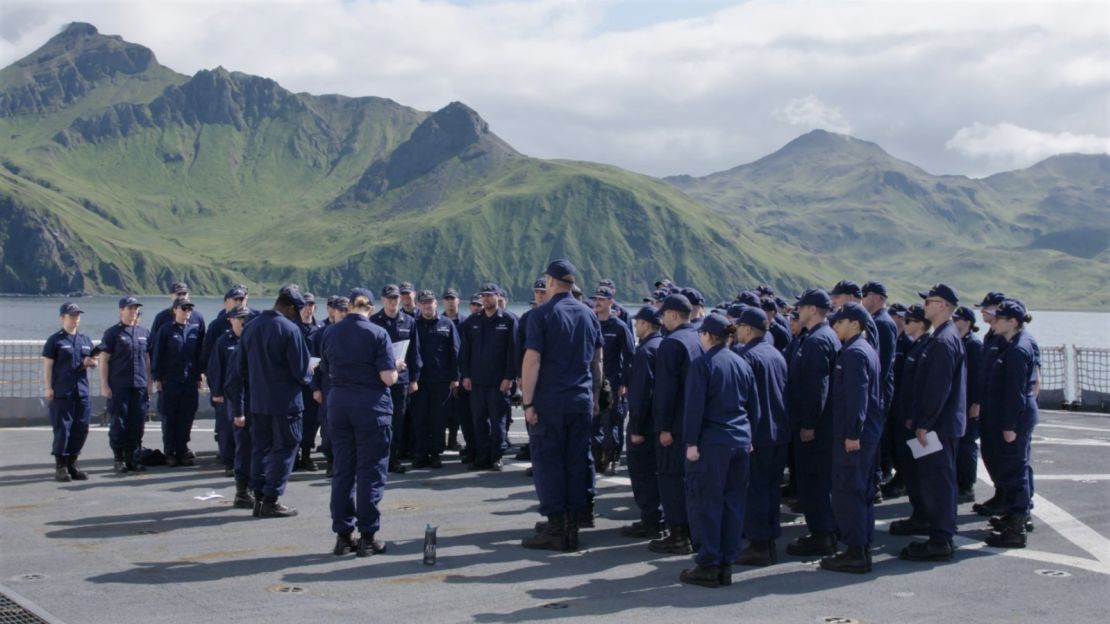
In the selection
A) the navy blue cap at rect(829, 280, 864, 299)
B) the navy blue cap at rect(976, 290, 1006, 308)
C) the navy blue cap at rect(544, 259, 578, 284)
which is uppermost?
the navy blue cap at rect(544, 259, 578, 284)

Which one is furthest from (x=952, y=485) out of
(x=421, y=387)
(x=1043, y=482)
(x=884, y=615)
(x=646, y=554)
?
(x=421, y=387)

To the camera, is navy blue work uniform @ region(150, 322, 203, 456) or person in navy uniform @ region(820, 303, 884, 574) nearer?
person in navy uniform @ region(820, 303, 884, 574)

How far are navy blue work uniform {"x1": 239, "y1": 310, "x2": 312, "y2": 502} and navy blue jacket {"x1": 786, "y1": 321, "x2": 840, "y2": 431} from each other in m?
4.71

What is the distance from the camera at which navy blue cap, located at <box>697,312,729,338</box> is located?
25.3 ft

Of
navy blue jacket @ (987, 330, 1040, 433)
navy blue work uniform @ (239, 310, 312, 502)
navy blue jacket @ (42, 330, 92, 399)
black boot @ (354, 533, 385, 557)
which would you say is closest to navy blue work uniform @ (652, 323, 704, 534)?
black boot @ (354, 533, 385, 557)

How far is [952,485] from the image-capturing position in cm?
844

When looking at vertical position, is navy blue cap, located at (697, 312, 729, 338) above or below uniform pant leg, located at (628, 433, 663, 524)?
above

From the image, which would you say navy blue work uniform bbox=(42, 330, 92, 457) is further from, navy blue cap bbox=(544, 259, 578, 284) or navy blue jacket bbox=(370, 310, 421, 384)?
navy blue cap bbox=(544, 259, 578, 284)

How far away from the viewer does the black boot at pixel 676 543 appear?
859 centimetres

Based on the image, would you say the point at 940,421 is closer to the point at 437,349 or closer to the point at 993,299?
the point at 993,299

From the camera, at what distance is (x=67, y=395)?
1173 cm

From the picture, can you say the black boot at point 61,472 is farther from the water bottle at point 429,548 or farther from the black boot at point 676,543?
the black boot at point 676,543

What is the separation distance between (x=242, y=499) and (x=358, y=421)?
2.73 metres

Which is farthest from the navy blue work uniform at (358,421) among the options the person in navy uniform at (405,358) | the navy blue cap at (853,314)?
the person in navy uniform at (405,358)
